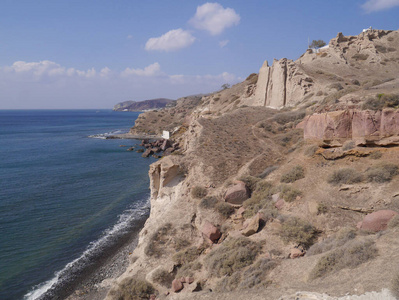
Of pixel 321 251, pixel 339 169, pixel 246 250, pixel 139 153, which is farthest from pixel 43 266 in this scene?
pixel 139 153

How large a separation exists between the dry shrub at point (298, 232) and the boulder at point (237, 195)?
133 inches

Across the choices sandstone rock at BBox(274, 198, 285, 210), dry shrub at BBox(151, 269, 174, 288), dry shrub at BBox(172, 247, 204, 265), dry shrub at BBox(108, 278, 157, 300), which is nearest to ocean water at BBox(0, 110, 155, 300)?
dry shrub at BBox(108, 278, 157, 300)

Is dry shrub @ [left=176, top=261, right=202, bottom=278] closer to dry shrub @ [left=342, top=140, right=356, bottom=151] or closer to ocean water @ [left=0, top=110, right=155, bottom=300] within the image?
dry shrub @ [left=342, top=140, right=356, bottom=151]

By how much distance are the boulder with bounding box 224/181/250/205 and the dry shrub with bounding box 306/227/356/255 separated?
195 inches

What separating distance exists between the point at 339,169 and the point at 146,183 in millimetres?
25591

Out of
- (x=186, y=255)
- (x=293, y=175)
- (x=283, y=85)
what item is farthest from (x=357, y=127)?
(x=283, y=85)

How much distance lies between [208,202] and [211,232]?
2045 millimetres

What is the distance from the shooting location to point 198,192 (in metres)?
14.7

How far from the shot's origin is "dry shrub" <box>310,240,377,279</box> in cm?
698

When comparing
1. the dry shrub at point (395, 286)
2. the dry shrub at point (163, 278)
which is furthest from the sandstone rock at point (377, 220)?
the dry shrub at point (163, 278)

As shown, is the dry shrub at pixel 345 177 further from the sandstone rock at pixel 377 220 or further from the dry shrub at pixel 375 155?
the sandstone rock at pixel 377 220

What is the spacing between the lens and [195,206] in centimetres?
1415

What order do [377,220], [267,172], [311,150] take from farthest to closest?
[267,172], [311,150], [377,220]

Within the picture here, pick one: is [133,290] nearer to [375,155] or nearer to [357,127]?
[375,155]
